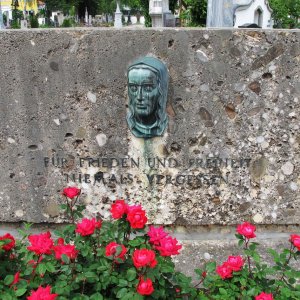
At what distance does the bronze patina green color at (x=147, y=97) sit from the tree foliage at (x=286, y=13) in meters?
Result: 17.0

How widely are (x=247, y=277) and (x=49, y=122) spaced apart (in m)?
1.51

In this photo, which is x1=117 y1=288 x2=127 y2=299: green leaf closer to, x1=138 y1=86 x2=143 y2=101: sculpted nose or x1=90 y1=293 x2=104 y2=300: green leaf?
x1=90 y1=293 x2=104 y2=300: green leaf

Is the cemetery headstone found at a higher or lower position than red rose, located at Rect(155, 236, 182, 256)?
higher

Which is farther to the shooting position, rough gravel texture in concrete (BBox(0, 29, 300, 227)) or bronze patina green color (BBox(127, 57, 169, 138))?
rough gravel texture in concrete (BBox(0, 29, 300, 227))

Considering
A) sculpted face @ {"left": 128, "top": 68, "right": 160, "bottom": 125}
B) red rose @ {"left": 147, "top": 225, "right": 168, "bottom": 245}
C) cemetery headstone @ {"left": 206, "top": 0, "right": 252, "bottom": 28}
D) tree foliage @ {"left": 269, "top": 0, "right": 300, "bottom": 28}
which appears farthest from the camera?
tree foliage @ {"left": 269, "top": 0, "right": 300, "bottom": 28}

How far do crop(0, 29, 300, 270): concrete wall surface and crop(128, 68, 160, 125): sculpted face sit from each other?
152 millimetres

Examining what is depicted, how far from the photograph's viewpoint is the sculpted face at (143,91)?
2.69 meters

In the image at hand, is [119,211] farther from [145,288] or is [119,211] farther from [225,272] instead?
[225,272]

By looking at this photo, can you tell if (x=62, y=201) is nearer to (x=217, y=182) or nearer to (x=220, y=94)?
(x=217, y=182)

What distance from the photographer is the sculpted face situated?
8.83ft

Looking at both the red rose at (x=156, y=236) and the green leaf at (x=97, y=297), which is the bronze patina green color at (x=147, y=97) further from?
the green leaf at (x=97, y=297)

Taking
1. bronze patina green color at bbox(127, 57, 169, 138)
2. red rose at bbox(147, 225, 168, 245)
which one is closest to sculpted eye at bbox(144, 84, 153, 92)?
bronze patina green color at bbox(127, 57, 169, 138)

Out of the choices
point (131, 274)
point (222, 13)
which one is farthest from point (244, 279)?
point (222, 13)

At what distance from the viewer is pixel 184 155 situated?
3.04 meters
